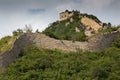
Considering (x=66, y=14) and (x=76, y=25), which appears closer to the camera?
(x=76, y=25)

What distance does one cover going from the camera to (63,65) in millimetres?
33594

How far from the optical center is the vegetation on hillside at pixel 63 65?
31.9 metres

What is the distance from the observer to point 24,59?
33.8 m

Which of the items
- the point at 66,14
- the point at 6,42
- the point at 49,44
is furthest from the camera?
the point at 66,14

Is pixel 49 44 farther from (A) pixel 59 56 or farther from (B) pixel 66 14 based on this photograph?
(B) pixel 66 14

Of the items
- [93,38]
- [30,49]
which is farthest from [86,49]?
[30,49]

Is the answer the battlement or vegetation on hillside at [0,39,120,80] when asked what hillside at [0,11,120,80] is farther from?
the battlement

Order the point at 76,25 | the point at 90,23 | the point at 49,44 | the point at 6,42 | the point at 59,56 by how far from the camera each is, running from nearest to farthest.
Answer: the point at 59,56, the point at 6,42, the point at 49,44, the point at 76,25, the point at 90,23

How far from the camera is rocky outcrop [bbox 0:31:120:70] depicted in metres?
33.3

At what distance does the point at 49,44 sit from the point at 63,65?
9.43ft

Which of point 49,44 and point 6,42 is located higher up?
point 6,42

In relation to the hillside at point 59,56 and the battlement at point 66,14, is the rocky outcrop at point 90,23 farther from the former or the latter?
the hillside at point 59,56

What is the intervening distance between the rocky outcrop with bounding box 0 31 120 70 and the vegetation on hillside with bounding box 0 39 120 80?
12.7 inches

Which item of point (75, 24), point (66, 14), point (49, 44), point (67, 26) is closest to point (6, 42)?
point (49, 44)
